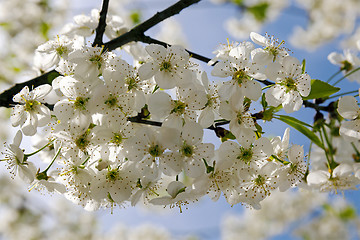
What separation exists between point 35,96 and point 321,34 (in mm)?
8480

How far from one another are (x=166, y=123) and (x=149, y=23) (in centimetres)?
54

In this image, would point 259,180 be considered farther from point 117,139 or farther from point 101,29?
point 101,29

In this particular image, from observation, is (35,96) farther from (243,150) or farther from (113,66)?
(243,150)

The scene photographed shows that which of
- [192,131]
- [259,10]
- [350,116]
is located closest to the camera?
[192,131]

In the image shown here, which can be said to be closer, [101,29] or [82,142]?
[82,142]

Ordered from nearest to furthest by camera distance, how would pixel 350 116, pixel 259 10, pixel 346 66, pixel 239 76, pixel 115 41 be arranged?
pixel 239 76
pixel 350 116
pixel 115 41
pixel 346 66
pixel 259 10

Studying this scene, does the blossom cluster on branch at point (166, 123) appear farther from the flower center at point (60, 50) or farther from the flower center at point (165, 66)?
the flower center at point (60, 50)

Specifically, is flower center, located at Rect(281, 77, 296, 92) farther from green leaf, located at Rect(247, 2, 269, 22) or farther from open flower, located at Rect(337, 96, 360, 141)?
green leaf, located at Rect(247, 2, 269, 22)

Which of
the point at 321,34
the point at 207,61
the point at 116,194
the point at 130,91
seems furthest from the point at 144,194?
the point at 321,34

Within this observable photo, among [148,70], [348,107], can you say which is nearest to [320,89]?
[348,107]

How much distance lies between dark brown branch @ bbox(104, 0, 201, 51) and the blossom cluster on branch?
→ 200 mm

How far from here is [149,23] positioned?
1428 millimetres

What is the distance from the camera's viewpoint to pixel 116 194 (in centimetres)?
126

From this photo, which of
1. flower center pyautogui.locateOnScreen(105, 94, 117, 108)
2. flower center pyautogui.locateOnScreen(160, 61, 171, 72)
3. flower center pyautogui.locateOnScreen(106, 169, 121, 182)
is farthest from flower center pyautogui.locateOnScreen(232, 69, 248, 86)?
flower center pyautogui.locateOnScreen(106, 169, 121, 182)
